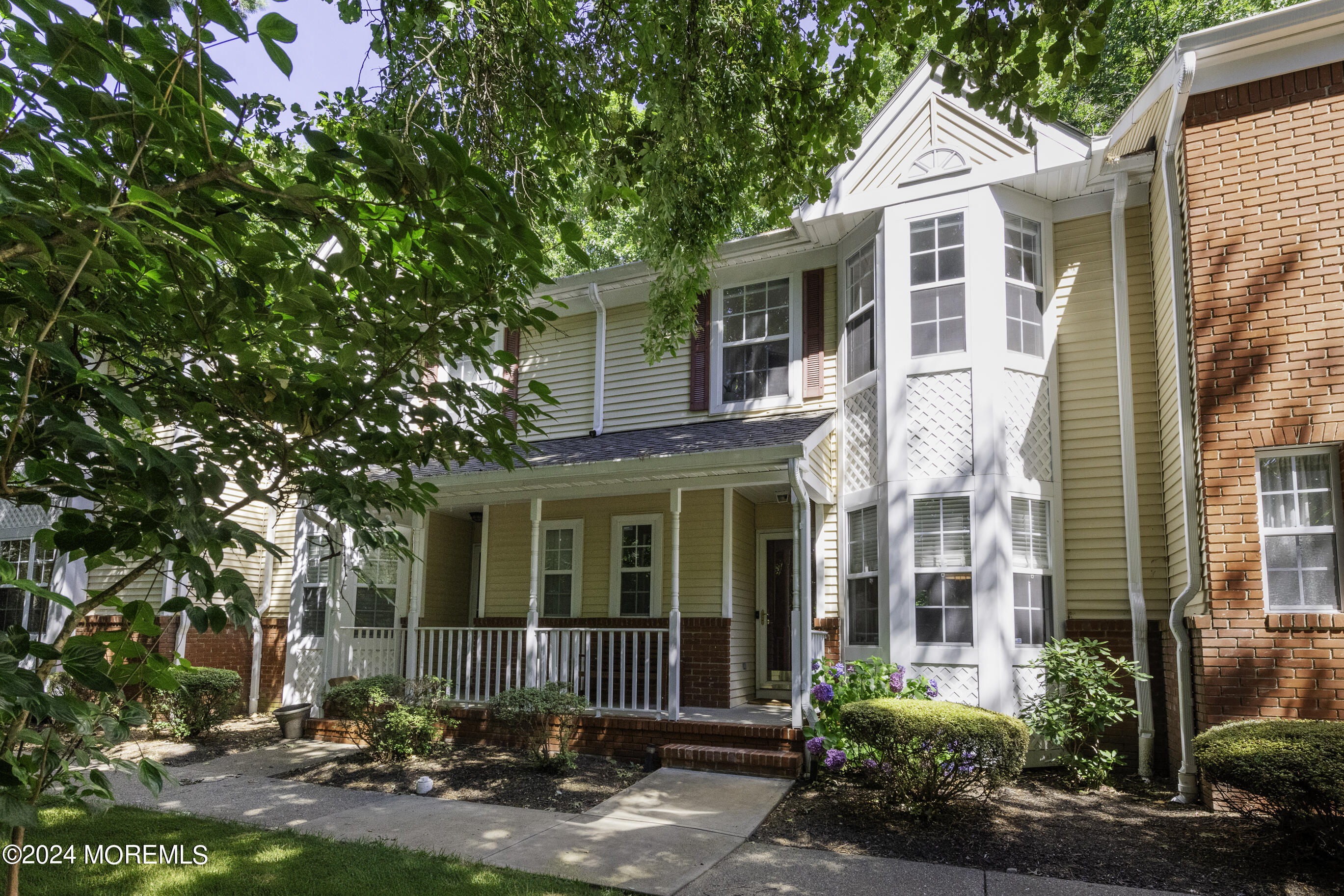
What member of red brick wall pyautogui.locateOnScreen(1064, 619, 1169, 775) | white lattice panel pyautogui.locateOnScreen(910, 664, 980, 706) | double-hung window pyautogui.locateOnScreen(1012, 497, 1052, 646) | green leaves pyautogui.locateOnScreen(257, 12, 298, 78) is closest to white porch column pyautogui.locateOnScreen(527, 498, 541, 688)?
white lattice panel pyautogui.locateOnScreen(910, 664, 980, 706)

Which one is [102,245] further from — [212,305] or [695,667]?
[695,667]

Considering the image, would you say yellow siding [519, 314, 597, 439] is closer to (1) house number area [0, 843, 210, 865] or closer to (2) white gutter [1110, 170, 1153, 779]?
(2) white gutter [1110, 170, 1153, 779]

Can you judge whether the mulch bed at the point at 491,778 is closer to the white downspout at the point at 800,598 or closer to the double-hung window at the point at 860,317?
the white downspout at the point at 800,598

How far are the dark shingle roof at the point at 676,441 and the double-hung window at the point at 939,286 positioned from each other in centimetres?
153

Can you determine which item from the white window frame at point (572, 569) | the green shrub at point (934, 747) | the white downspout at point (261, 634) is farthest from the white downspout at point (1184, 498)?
the white downspout at point (261, 634)

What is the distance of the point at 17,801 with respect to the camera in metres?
1.72

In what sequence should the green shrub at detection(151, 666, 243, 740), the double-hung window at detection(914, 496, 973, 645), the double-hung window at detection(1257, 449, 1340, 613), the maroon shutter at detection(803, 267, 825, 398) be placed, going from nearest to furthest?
the double-hung window at detection(1257, 449, 1340, 613)
the double-hung window at detection(914, 496, 973, 645)
the green shrub at detection(151, 666, 243, 740)
the maroon shutter at detection(803, 267, 825, 398)

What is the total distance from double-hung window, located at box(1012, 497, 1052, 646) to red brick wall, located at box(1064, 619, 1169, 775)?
Answer: 1.68 ft

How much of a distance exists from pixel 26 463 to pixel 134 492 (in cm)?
29

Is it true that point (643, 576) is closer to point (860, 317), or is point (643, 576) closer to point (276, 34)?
point (860, 317)

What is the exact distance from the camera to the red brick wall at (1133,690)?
8078mm

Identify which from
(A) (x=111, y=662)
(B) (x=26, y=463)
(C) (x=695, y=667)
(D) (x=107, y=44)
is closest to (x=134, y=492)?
(B) (x=26, y=463)

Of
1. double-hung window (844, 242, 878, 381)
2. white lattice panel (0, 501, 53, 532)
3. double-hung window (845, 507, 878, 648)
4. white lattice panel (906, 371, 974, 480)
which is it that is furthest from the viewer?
white lattice panel (0, 501, 53, 532)

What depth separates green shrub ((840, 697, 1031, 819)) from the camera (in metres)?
6.25
